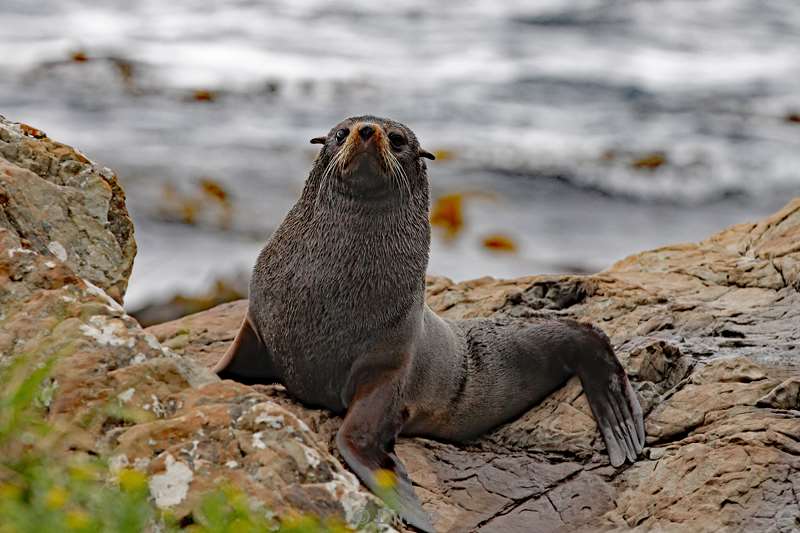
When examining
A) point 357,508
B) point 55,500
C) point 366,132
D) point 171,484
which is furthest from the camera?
point 366,132

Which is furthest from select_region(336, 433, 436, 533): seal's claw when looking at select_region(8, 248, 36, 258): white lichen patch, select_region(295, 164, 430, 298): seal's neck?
select_region(8, 248, 36, 258): white lichen patch

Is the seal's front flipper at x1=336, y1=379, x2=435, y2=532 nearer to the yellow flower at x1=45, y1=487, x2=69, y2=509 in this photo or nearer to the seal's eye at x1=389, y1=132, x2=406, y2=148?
the seal's eye at x1=389, y1=132, x2=406, y2=148

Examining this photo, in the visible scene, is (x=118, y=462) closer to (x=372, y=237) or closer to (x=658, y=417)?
(x=372, y=237)

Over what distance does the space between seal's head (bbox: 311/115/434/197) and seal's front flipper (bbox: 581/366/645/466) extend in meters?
1.54

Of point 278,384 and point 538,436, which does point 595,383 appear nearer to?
point 538,436

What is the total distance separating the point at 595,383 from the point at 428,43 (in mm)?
15820

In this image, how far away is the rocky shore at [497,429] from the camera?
387 cm

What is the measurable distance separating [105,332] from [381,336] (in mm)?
2256

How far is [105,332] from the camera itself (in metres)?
4.24

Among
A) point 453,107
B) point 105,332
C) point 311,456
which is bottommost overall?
point 453,107

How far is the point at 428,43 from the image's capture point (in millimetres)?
21609

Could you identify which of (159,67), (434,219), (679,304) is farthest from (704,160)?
(679,304)

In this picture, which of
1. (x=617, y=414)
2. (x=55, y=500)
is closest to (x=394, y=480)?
(x=617, y=414)

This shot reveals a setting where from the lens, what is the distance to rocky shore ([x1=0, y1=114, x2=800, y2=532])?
3.87 m
